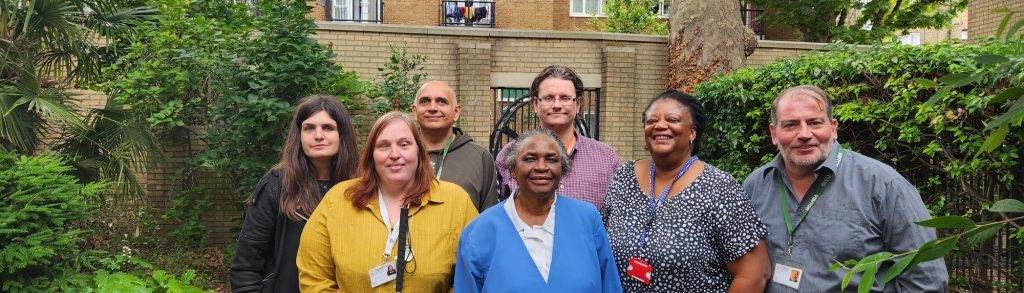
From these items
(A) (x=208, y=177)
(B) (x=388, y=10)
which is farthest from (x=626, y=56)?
(B) (x=388, y=10)

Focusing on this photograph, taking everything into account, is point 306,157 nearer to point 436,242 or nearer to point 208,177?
point 436,242

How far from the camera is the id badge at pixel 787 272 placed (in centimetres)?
297

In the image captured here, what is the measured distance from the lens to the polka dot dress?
296 centimetres

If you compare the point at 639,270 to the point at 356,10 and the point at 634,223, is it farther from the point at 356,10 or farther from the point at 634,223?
the point at 356,10

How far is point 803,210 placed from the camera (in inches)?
119

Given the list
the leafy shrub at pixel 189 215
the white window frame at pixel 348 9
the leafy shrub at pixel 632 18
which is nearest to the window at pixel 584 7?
the leafy shrub at pixel 632 18

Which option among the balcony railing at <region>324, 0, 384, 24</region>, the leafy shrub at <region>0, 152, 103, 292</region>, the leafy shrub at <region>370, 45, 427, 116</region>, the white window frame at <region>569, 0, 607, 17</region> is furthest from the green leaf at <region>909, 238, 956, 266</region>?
the white window frame at <region>569, 0, 607, 17</region>

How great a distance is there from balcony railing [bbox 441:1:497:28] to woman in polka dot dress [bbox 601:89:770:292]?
20.4 meters

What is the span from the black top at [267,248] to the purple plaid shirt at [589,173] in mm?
1032

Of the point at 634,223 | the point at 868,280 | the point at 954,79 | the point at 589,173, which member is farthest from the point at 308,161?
the point at 954,79

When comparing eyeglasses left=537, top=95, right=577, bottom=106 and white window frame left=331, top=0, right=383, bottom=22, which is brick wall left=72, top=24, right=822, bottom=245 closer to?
eyeglasses left=537, top=95, right=577, bottom=106

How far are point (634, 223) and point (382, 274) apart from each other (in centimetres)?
100

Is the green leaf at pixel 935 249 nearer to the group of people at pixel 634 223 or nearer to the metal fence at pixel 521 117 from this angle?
the group of people at pixel 634 223

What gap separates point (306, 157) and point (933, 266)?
2630mm
